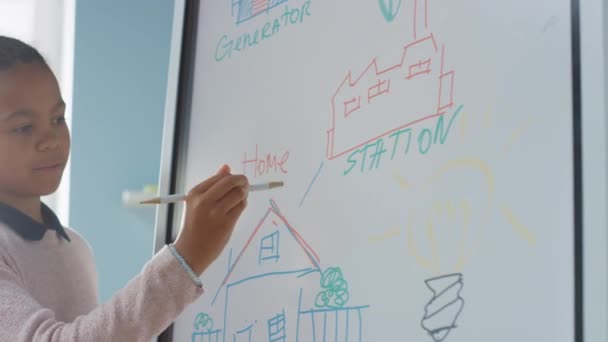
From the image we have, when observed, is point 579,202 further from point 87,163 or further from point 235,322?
point 87,163

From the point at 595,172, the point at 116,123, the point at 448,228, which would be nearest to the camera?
the point at 595,172

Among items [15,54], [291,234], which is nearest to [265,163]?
[291,234]

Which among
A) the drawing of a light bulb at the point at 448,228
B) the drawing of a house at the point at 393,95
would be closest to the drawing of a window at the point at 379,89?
the drawing of a house at the point at 393,95

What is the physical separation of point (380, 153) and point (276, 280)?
0.21 metres

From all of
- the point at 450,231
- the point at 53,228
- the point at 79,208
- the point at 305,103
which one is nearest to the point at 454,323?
the point at 450,231

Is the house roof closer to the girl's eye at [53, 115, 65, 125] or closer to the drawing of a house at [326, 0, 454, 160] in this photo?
the drawing of a house at [326, 0, 454, 160]

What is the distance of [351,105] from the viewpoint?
76 cm

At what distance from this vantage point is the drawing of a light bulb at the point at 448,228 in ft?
2.06

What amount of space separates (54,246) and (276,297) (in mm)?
287

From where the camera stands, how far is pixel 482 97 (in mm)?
630

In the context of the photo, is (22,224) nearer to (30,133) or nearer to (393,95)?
(30,133)

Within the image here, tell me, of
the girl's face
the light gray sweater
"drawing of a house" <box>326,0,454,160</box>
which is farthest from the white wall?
the girl's face

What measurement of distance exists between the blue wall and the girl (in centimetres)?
80

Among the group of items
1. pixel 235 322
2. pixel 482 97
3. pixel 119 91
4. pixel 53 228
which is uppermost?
pixel 119 91
